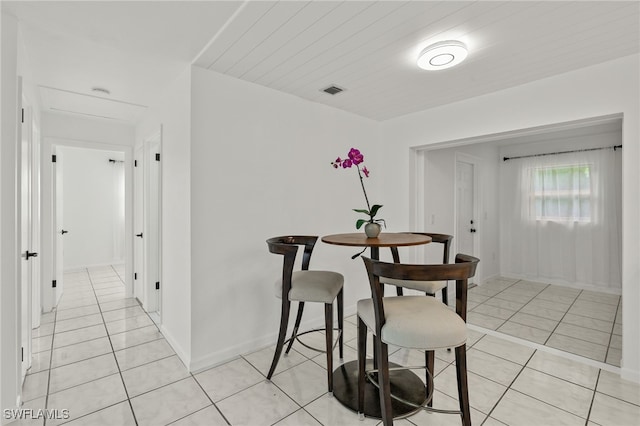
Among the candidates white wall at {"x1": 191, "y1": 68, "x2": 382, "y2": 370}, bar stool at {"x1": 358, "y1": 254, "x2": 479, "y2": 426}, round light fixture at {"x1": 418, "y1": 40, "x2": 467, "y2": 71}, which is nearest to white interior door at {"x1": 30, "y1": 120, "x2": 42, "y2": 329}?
white wall at {"x1": 191, "y1": 68, "x2": 382, "y2": 370}

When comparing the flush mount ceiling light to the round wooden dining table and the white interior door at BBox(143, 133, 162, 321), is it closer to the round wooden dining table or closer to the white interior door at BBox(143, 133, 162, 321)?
the white interior door at BBox(143, 133, 162, 321)

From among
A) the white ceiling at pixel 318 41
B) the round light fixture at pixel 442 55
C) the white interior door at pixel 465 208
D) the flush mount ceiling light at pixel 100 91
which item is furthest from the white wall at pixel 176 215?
the white interior door at pixel 465 208

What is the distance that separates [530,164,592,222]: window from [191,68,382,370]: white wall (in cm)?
392

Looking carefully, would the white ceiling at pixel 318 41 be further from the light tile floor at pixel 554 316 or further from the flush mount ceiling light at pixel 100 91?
the light tile floor at pixel 554 316

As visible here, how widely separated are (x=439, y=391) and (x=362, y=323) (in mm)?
874

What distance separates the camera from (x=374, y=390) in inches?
82.0

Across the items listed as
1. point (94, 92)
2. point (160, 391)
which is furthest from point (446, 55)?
point (94, 92)

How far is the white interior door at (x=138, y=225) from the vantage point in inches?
150

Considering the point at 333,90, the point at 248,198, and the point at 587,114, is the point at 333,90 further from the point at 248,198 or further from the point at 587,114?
the point at 587,114

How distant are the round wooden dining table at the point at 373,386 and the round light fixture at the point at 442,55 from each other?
130 centimetres

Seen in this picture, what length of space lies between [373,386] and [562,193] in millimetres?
4796

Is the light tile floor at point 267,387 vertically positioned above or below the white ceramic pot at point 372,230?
below

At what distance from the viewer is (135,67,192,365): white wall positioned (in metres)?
2.44

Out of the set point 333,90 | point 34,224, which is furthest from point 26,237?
point 333,90
